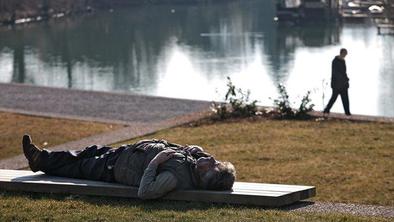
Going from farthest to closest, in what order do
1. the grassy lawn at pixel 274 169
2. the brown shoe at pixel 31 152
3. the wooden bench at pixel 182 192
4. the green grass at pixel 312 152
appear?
the green grass at pixel 312 152 < the brown shoe at pixel 31 152 < the wooden bench at pixel 182 192 < the grassy lawn at pixel 274 169

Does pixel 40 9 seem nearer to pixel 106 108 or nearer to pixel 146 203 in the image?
pixel 106 108

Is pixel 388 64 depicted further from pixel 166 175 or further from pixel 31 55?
pixel 166 175

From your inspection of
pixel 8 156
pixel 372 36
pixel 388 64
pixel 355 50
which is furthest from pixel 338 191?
pixel 372 36

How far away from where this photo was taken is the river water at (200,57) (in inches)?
1118

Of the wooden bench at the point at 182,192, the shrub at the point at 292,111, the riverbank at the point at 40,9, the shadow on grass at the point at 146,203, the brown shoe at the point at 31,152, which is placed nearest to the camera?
the shadow on grass at the point at 146,203

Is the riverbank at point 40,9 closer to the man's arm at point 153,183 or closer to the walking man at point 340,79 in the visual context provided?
the walking man at point 340,79

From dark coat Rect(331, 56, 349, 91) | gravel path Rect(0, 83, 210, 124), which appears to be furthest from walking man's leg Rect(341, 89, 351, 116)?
gravel path Rect(0, 83, 210, 124)

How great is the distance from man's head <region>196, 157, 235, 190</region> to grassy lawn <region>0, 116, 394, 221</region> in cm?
16

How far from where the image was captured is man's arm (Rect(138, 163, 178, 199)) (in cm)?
704

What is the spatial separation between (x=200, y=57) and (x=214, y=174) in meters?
32.3

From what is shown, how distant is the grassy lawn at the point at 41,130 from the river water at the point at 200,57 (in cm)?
634

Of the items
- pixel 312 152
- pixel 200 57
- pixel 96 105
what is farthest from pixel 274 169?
pixel 200 57

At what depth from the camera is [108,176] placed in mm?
7531


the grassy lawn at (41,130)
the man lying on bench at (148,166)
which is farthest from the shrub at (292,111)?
the man lying on bench at (148,166)
